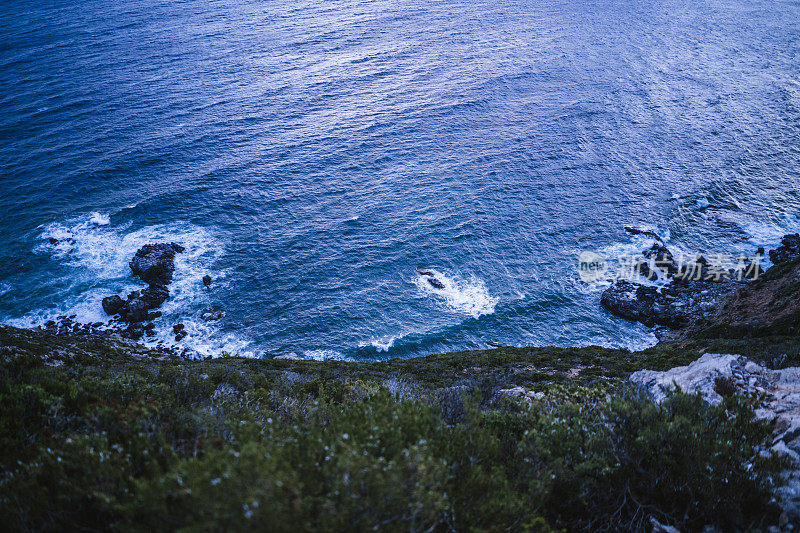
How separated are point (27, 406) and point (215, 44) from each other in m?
98.1

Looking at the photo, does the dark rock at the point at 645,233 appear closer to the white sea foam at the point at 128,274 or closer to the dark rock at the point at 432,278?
the dark rock at the point at 432,278

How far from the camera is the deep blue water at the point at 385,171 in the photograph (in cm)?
3947

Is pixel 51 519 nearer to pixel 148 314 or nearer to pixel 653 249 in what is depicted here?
pixel 148 314

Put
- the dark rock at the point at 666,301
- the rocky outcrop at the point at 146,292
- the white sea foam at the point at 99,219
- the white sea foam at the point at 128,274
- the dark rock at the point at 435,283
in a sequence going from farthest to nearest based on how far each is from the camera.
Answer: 1. the white sea foam at the point at 99,219
2. the dark rock at the point at 435,283
3. the rocky outcrop at the point at 146,292
4. the dark rock at the point at 666,301
5. the white sea foam at the point at 128,274

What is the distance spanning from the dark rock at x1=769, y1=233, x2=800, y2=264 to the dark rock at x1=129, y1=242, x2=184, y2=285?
193 feet

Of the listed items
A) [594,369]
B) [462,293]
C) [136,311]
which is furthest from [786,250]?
[136,311]

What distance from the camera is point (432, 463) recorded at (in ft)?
25.3

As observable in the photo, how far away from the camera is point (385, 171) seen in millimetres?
53594

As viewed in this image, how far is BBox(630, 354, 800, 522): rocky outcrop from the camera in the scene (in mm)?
10969

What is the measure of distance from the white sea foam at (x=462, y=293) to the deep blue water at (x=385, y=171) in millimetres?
184

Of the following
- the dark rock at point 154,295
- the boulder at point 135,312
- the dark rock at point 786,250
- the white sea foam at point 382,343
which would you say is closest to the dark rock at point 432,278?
the white sea foam at point 382,343

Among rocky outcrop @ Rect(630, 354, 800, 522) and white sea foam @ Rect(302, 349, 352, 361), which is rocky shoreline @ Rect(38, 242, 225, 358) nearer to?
white sea foam @ Rect(302, 349, 352, 361)

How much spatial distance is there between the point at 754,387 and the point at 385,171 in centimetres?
4418

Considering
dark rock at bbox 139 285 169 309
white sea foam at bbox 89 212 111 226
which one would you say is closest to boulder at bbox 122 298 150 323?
dark rock at bbox 139 285 169 309
